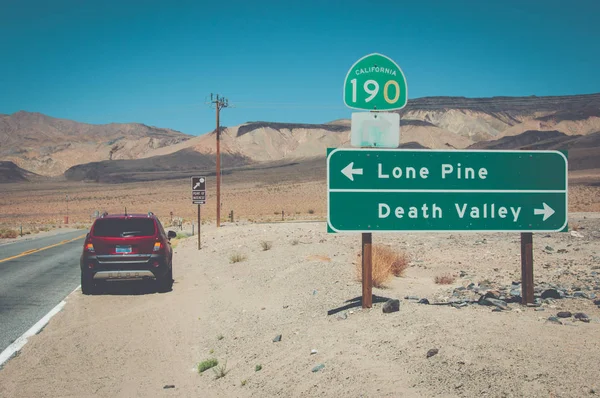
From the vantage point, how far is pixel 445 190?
26.3ft

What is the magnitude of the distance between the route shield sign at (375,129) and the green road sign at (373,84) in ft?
0.47

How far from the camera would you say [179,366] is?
7691 mm

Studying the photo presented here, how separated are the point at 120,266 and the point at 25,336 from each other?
3.79m

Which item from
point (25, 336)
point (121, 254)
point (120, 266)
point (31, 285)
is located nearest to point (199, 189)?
point (31, 285)

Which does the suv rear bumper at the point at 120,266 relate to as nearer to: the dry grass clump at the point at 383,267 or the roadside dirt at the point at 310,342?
the roadside dirt at the point at 310,342

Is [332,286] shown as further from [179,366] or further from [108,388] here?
[108,388]

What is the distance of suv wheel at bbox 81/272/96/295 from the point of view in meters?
12.9

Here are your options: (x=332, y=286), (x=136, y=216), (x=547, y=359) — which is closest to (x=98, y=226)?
(x=136, y=216)

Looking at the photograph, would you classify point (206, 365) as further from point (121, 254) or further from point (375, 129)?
point (121, 254)

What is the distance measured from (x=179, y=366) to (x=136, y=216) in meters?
6.31

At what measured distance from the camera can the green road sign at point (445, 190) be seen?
7.89 metres

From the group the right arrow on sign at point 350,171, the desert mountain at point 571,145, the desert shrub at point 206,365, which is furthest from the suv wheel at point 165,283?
the desert mountain at point 571,145

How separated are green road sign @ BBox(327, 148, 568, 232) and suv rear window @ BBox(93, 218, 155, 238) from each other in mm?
6609

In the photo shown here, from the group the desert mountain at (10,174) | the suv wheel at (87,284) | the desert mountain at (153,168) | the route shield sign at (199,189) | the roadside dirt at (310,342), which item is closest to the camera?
the roadside dirt at (310,342)
